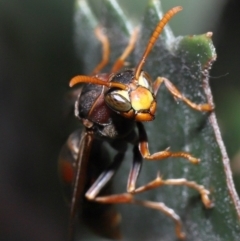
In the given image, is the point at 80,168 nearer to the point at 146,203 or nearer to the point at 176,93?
the point at 146,203

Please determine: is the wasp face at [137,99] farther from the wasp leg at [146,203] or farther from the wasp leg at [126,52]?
the wasp leg at [146,203]

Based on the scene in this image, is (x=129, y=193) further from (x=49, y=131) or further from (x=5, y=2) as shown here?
(x=5, y=2)

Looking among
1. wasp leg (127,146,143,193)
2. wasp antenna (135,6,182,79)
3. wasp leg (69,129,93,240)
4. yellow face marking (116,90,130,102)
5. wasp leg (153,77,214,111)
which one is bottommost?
wasp leg (127,146,143,193)

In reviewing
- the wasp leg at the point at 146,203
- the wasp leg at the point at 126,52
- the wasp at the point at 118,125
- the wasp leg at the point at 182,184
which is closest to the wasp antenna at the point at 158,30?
the wasp at the point at 118,125

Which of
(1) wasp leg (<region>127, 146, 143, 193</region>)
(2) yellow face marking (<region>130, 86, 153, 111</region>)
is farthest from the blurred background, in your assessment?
(1) wasp leg (<region>127, 146, 143, 193</region>)

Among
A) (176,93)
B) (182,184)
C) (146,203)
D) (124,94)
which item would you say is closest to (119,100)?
(124,94)

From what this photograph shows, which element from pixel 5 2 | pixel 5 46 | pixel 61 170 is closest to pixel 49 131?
pixel 61 170

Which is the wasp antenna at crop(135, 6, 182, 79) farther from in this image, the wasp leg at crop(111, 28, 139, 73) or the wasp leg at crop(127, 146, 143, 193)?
the wasp leg at crop(127, 146, 143, 193)
